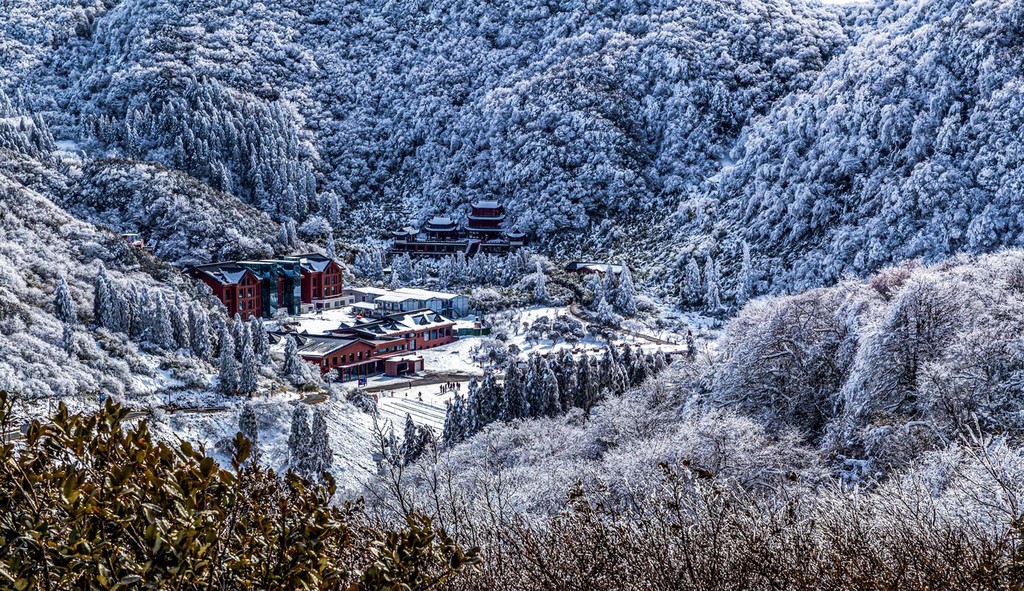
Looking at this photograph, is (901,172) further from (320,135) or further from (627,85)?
(320,135)

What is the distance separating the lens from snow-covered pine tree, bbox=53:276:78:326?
41.5 m

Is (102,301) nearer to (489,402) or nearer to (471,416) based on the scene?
(471,416)

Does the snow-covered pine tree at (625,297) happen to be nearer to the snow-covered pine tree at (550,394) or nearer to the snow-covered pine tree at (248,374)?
the snow-covered pine tree at (550,394)

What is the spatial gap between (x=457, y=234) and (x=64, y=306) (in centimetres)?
5335

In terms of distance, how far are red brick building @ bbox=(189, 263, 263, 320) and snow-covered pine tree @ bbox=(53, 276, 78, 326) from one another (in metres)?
20.5

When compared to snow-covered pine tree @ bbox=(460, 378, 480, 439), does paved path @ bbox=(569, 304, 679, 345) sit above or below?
below

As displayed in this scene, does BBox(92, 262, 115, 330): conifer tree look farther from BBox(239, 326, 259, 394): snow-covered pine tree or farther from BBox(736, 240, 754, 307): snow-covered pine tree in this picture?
BBox(736, 240, 754, 307): snow-covered pine tree

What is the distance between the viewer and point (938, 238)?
59.2 metres

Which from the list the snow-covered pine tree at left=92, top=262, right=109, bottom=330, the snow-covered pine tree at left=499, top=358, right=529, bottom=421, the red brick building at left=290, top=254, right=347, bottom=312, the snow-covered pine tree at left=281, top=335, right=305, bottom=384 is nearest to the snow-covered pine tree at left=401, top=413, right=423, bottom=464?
the snow-covered pine tree at left=499, top=358, right=529, bottom=421

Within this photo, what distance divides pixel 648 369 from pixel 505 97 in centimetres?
6589

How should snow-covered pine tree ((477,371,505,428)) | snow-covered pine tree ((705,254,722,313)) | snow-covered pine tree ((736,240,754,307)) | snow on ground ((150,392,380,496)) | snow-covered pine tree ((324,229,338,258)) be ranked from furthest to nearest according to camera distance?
snow-covered pine tree ((324,229,338,258)), snow-covered pine tree ((705,254,722,313)), snow-covered pine tree ((736,240,754,307)), snow-covered pine tree ((477,371,505,428)), snow on ground ((150,392,380,496))

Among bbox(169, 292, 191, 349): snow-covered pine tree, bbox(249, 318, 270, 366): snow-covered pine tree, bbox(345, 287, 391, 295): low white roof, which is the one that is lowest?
bbox(345, 287, 391, 295): low white roof

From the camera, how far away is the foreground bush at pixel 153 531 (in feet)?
12.3

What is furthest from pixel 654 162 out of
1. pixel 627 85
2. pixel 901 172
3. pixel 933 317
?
pixel 933 317
